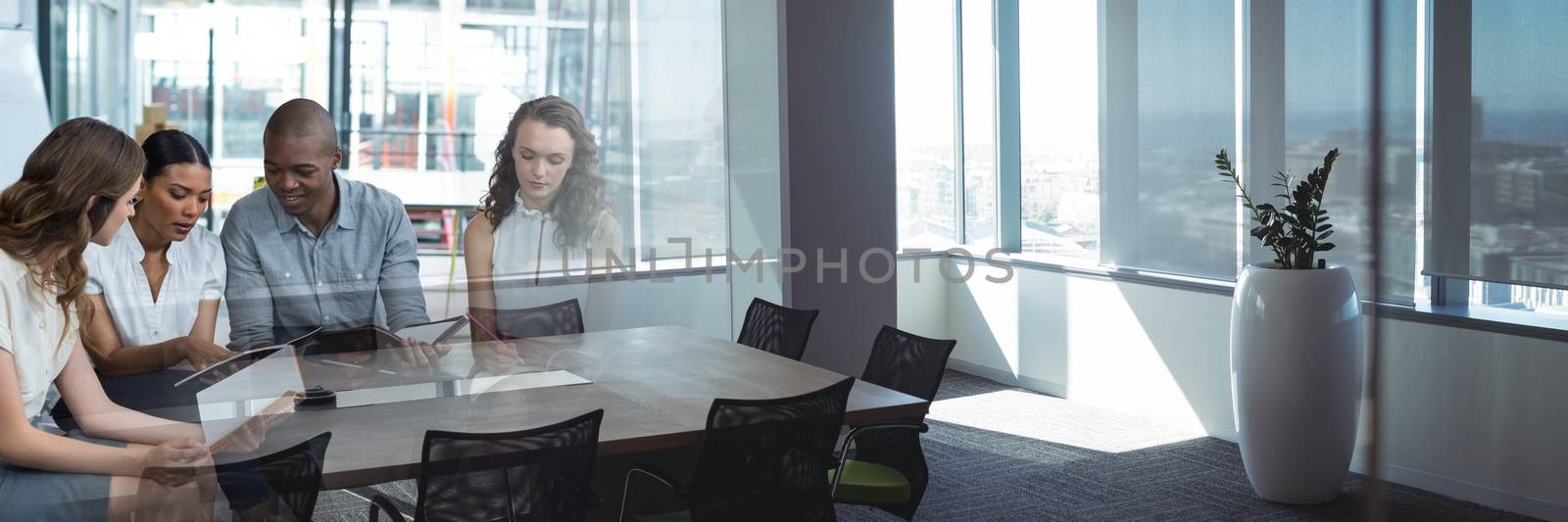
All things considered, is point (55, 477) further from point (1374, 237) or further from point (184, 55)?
point (1374, 237)

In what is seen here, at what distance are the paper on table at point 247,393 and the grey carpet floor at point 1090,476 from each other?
6.97 ft

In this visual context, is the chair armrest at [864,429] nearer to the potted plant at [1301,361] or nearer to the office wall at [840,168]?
the office wall at [840,168]

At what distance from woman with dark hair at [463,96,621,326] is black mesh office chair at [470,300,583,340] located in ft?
0.05

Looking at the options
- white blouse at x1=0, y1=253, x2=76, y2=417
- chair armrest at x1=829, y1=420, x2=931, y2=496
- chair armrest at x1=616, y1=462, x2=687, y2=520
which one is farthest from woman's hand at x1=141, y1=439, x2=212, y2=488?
chair armrest at x1=829, y1=420, x2=931, y2=496

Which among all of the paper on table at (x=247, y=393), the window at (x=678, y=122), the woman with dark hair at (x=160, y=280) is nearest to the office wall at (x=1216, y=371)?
the window at (x=678, y=122)

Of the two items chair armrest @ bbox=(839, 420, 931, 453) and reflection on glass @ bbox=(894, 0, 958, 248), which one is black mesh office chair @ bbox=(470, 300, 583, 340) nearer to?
chair armrest @ bbox=(839, 420, 931, 453)

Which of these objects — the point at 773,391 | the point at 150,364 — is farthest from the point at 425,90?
the point at 773,391

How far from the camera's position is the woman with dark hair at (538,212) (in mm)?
2881

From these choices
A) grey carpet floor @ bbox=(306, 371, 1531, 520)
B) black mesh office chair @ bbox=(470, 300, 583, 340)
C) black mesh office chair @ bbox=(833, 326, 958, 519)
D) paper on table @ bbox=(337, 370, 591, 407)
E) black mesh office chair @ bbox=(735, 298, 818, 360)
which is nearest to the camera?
paper on table @ bbox=(337, 370, 591, 407)

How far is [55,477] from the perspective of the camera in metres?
2.25

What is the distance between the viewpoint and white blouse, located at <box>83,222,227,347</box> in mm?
2455

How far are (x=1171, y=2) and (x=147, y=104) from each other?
473 cm

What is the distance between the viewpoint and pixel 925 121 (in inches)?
259

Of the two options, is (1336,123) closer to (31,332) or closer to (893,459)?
(893,459)
